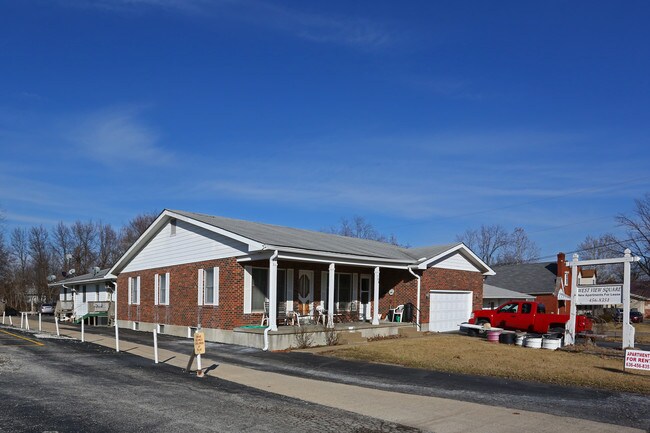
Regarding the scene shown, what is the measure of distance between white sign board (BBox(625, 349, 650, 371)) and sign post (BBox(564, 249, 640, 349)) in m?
6.03

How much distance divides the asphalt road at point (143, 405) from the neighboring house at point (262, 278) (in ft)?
22.7

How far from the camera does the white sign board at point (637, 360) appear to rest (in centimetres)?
1367

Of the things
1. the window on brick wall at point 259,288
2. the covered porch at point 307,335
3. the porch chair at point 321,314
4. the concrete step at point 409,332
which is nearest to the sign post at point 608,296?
the concrete step at point 409,332

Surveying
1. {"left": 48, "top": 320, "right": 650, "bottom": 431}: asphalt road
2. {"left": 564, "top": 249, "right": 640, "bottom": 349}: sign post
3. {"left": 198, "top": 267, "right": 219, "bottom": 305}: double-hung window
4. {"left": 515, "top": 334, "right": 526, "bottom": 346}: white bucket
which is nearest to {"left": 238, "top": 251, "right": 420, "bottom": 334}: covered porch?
{"left": 198, "top": 267, "right": 219, "bottom": 305}: double-hung window

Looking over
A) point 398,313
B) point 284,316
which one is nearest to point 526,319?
point 398,313

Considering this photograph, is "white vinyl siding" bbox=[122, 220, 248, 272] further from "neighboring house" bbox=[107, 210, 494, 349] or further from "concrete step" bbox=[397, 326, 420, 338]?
"concrete step" bbox=[397, 326, 420, 338]

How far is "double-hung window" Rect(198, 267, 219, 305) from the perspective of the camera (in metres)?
22.0

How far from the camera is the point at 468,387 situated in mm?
12055

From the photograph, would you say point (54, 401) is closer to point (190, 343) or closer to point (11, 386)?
point (11, 386)

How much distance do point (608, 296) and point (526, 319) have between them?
19.8 feet

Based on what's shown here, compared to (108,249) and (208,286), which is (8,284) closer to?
(108,249)

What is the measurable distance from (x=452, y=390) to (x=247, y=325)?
1086 cm

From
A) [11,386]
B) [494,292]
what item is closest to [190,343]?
[11,386]

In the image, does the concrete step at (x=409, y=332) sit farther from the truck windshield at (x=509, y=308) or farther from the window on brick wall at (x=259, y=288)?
the window on brick wall at (x=259, y=288)
